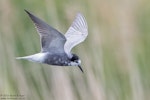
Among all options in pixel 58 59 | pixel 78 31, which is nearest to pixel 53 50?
pixel 58 59

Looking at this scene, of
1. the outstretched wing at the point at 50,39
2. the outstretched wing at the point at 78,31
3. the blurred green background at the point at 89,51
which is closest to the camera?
the outstretched wing at the point at 50,39

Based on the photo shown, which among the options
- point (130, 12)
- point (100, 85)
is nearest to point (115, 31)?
point (130, 12)

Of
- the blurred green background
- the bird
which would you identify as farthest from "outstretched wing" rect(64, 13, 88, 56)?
the blurred green background

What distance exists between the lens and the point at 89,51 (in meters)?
3.60

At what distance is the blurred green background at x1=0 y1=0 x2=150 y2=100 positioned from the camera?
3.45 metres

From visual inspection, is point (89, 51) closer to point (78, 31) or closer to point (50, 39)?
point (78, 31)

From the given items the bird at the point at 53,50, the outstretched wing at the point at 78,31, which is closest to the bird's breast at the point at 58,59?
the bird at the point at 53,50

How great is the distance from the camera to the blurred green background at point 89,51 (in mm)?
3447

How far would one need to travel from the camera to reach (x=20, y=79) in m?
3.39

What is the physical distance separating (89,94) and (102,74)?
13 cm

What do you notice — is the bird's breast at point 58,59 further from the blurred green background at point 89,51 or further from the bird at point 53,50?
the blurred green background at point 89,51

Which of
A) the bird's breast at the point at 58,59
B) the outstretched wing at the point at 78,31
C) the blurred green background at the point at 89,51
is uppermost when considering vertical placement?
the outstretched wing at the point at 78,31

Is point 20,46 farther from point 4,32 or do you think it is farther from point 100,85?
point 100,85

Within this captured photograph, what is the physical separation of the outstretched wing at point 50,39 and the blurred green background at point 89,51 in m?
0.53
